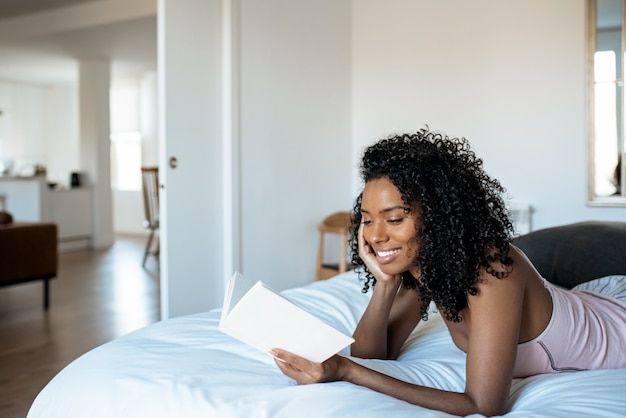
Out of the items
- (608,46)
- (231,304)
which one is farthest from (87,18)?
(231,304)

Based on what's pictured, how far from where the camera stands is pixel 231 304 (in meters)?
1.05

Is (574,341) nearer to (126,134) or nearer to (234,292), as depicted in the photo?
(234,292)

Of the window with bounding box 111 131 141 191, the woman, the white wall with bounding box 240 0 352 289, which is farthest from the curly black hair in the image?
the window with bounding box 111 131 141 191

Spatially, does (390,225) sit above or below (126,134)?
below

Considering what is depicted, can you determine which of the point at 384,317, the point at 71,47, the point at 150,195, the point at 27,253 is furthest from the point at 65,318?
the point at 71,47

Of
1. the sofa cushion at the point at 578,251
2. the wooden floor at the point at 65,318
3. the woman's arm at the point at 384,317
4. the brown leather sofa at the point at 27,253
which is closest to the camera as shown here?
the woman's arm at the point at 384,317

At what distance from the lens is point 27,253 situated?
3900mm

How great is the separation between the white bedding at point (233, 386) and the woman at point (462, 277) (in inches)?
2.1

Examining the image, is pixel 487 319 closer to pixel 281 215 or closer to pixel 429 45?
pixel 281 215

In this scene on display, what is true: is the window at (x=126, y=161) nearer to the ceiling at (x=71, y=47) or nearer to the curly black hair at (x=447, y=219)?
the ceiling at (x=71, y=47)

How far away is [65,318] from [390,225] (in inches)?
131

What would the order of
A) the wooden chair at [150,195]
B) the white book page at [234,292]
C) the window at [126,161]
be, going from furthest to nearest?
the window at [126,161] → the wooden chair at [150,195] → the white book page at [234,292]

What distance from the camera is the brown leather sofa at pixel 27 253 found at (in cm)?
376

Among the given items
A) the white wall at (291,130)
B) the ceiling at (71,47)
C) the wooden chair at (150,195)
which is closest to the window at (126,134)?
the ceiling at (71,47)
